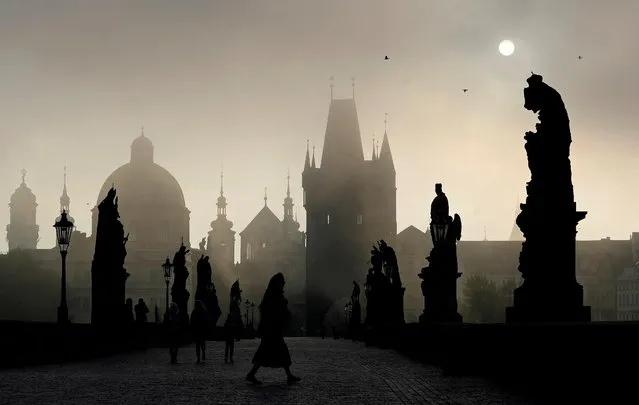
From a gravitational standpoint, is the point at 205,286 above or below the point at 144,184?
below

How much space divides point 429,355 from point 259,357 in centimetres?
790

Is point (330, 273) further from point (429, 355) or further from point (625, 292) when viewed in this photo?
point (429, 355)

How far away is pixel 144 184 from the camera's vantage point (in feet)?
593

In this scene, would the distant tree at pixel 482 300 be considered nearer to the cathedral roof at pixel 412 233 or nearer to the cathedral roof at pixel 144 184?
the cathedral roof at pixel 412 233

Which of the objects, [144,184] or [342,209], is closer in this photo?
[342,209]

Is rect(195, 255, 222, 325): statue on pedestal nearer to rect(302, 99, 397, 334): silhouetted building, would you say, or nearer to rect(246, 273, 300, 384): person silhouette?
rect(246, 273, 300, 384): person silhouette

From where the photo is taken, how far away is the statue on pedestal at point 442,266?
3162cm

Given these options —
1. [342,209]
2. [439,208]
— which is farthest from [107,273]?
[342,209]

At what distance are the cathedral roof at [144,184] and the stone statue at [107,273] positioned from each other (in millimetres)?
140075

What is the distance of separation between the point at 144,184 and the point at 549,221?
163 meters

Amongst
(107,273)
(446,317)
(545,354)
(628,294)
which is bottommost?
(545,354)

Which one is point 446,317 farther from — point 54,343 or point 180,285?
point 180,285

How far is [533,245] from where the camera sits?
→ 20594mm

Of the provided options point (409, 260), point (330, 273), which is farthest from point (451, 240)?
point (409, 260)
